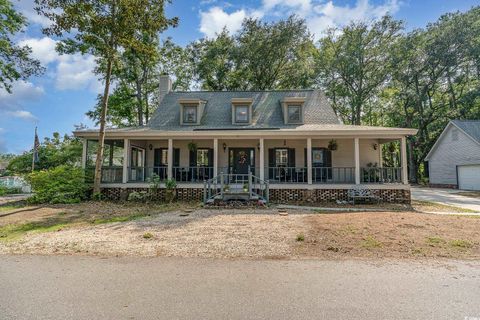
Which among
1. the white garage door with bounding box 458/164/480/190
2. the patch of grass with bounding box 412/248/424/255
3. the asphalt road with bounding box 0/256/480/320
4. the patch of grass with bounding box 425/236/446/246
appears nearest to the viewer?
the asphalt road with bounding box 0/256/480/320

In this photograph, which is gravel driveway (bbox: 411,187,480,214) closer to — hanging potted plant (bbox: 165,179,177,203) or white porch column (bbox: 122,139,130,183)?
hanging potted plant (bbox: 165,179,177,203)

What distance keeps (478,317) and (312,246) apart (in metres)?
2.92

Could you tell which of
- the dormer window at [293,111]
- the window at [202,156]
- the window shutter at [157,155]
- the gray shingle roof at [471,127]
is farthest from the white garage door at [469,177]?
the window shutter at [157,155]

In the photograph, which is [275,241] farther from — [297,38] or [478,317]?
[297,38]

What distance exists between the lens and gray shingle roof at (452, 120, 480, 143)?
2156 cm

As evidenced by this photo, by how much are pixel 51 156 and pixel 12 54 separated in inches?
411

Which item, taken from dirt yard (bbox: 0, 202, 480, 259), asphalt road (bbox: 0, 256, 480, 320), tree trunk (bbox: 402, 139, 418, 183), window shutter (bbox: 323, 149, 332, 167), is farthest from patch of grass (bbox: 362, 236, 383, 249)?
tree trunk (bbox: 402, 139, 418, 183)

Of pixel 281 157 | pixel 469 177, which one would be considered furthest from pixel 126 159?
pixel 469 177

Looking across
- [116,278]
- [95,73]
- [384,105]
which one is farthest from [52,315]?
[384,105]

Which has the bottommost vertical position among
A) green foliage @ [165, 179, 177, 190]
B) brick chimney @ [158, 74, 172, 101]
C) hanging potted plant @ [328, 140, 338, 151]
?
green foliage @ [165, 179, 177, 190]

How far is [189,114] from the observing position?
1545 cm

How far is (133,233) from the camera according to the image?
6.63 m

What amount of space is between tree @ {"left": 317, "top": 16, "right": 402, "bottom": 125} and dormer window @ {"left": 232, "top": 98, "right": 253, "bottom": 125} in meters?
16.9

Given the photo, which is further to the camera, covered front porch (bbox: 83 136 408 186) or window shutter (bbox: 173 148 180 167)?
window shutter (bbox: 173 148 180 167)
